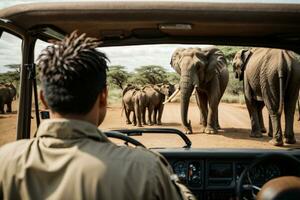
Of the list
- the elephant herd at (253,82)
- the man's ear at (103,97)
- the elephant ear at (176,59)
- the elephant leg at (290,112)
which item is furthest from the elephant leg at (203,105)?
the man's ear at (103,97)

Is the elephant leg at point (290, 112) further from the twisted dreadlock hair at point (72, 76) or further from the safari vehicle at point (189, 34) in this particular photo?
the twisted dreadlock hair at point (72, 76)

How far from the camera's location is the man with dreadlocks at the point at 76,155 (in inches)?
51.9

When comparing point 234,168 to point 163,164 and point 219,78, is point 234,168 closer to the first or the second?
point 163,164

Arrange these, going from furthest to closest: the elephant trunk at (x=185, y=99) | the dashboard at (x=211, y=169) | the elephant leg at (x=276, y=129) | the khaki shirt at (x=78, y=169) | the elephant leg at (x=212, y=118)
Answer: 1. the elephant leg at (x=212, y=118)
2. the elephant trunk at (x=185, y=99)
3. the elephant leg at (x=276, y=129)
4. the dashboard at (x=211, y=169)
5. the khaki shirt at (x=78, y=169)

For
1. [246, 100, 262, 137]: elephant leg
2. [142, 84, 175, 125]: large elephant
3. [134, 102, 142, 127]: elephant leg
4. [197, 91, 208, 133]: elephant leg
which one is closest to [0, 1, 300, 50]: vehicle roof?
[246, 100, 262, 137]: elephant leg

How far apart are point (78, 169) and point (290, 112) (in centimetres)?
912

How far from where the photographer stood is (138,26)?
2.60 meters

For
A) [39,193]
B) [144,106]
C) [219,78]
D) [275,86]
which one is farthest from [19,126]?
[144,106]

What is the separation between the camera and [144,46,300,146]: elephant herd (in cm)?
1004

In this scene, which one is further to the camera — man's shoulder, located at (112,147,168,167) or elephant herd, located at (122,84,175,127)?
elephant herd, located at (122,84,175,127)

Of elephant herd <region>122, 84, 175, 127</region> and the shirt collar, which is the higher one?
the shirt collar

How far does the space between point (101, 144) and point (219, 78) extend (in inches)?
566

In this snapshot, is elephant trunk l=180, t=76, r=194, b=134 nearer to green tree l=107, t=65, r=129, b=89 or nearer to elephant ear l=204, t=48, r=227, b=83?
elephant ear l=204, t=48, r=227, b=83

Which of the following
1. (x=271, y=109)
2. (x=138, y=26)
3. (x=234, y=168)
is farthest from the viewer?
(x=271, y=109)
